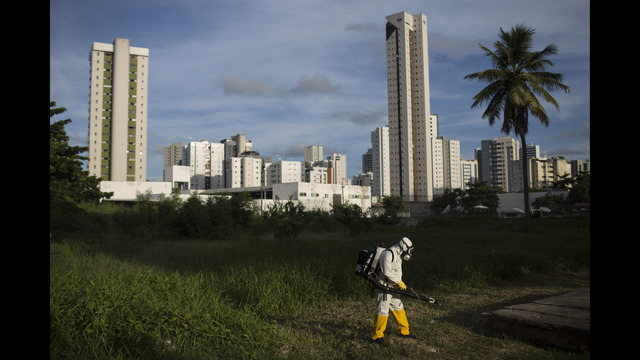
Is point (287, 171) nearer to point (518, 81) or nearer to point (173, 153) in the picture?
point (173, 153)

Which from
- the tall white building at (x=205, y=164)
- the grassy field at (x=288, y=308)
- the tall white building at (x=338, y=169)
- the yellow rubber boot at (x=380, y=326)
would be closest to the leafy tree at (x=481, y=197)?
the grassy field at (x=288, y=308)

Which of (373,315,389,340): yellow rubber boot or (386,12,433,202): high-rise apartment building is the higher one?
(386,12,433,202): high-rise apartment building

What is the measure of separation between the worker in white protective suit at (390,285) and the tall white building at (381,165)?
112967 mm

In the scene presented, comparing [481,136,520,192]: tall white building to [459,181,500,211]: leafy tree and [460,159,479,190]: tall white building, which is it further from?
[459,181,500,211]: leafy tree

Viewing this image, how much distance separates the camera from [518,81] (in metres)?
21.2

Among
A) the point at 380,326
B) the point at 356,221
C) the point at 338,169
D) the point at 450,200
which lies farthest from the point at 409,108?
the point at 380,326

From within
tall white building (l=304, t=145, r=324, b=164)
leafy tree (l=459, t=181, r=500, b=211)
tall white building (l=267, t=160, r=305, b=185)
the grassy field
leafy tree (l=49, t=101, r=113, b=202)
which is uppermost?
tall white building (l=304, t=145, r=324, b=164)

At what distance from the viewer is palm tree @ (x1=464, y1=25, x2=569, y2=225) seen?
21.0m

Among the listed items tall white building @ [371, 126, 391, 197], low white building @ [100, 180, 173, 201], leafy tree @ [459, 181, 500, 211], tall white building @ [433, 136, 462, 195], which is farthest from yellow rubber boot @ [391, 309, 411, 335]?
tall white building @ [371, 126, 391, 197]

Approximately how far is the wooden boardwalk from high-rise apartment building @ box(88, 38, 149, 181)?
66568 millimetres

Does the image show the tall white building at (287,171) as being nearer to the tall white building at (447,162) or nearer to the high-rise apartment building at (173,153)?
the tall white building at (447,162)

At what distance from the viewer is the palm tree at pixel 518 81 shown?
21.0 metres
